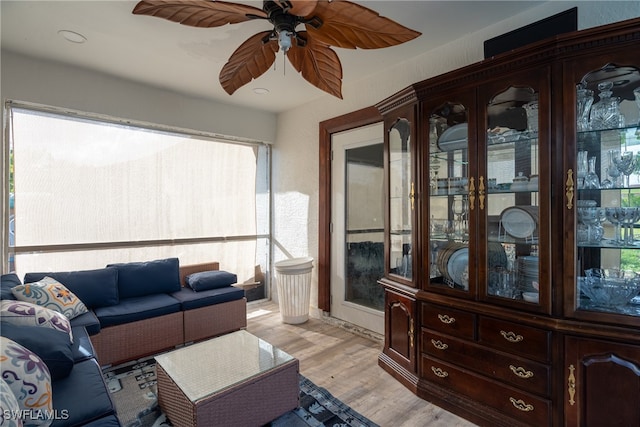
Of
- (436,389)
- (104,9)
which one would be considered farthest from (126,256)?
(436,389)

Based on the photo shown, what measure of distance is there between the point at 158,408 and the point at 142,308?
1.03 m

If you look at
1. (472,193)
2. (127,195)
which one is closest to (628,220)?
(472,193)

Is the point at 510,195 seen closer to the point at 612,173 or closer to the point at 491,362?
the point at 612,173

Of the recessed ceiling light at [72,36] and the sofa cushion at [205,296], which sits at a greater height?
the recessed ceiling light at [72,36]

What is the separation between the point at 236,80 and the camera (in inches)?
73.5

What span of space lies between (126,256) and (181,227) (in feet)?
2.17

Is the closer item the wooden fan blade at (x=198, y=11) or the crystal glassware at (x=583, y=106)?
the wooden fan blade at (x=198, y=11)

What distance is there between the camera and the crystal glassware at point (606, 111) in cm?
165

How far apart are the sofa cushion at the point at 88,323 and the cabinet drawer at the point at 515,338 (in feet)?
9.27

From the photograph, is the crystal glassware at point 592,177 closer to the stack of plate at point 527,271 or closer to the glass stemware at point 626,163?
the glass stemware at point 626,163

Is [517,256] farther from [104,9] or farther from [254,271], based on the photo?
[254,271]

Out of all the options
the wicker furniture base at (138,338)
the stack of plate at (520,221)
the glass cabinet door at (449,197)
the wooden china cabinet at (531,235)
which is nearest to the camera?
the wooden china cabinet at (531,235)

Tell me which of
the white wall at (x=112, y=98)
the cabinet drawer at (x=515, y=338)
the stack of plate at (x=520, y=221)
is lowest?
the cabinet drawer at (x=515, y=338)

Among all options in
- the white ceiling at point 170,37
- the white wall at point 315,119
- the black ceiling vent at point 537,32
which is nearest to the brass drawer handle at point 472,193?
the black ceiling vent at point 537,32
